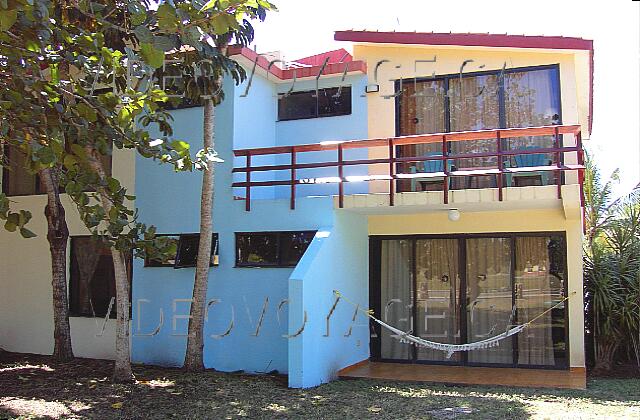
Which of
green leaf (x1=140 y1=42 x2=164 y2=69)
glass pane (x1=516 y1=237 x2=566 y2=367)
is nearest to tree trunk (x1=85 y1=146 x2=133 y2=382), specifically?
green leaf (x1=140 y1=42 x2=164 y2=69)

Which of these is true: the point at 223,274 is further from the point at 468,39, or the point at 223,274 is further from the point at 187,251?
the point at 468,39

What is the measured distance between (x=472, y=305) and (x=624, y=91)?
20.7m

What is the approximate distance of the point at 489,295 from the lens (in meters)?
11.6

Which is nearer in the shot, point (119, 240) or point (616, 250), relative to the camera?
point (119, 240)

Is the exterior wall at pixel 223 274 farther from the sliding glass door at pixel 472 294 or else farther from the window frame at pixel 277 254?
the sliding glass door at pixel 472 294

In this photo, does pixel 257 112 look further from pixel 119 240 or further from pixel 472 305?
pixel 472 305

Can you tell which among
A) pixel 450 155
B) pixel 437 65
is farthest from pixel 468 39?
pixel 450 155

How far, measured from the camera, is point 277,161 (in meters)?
13.2

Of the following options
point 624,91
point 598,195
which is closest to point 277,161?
point 598,195

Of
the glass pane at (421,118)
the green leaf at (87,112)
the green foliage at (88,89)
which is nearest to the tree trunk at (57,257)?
the green foliage at (88,89)

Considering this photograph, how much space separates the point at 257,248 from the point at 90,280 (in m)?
3.76

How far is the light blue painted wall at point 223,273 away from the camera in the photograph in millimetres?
11055

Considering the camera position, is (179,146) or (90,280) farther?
(90,280)

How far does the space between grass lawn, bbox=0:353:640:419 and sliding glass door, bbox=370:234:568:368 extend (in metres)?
1.51
